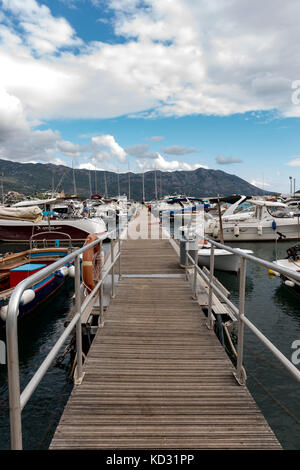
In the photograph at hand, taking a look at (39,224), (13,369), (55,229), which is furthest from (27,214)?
(13,369)

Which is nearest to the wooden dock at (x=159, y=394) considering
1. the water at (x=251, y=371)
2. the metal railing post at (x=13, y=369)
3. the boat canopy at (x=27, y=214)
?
the metal railing post at (x=13, y=369)

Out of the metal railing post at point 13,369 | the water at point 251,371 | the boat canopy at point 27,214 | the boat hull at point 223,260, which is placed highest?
the boat canopy at point 27,214

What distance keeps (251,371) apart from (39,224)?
1946 cm

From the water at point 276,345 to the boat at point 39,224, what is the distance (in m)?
12.4

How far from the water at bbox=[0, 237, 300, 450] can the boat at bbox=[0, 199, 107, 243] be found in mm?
9102

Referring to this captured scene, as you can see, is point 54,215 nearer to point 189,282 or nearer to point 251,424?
point 189,282

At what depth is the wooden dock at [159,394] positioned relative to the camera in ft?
7.66

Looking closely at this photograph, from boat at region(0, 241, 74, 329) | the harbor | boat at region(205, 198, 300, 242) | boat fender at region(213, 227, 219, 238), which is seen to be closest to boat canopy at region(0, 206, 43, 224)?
boat at region(0, 241, 74, 329)

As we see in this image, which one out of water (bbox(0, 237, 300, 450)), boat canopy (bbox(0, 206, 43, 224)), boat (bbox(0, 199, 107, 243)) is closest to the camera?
water (bbox(0, 237, 300, 450))

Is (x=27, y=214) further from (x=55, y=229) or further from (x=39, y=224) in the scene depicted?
(x=55, y=229)

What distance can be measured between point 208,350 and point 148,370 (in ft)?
2.89

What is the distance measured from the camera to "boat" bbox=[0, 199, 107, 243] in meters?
19.8

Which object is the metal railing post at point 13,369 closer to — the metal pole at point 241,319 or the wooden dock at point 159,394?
the wooden dock at point 159,394

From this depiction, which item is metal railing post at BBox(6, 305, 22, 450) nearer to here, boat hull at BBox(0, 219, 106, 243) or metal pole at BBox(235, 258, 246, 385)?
metal pole at BBox(235, 258, 246, 385)
